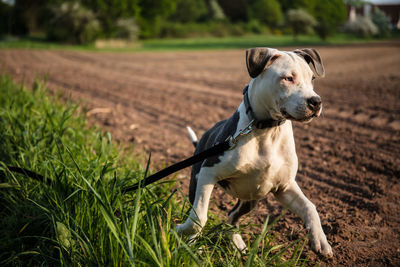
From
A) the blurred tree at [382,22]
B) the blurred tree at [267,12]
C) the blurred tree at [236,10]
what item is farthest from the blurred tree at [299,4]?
the blurred tree at [382,22]

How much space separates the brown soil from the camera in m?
2.88

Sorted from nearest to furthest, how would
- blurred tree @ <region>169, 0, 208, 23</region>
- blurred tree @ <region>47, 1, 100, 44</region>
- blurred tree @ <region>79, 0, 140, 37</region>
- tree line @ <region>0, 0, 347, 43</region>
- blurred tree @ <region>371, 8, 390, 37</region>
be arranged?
blurred tree @ <region>47, 1, 100, 44</region> < tree line @ <region>0, 0, 347, 43</region> < blurred tree @ <region>79, 0, 140, 37</region> < blurred tree @ <region>371, 8, 390, 37</region> < blurred tree @ <region>169, 0, 208, 23</region>

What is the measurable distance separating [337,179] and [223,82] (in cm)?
734

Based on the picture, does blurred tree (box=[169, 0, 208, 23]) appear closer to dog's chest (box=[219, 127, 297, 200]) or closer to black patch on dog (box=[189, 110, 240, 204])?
black patch on dog (box=[189, 110, 240, 204])

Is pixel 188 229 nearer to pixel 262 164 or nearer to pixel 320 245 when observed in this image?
pixel 262 164

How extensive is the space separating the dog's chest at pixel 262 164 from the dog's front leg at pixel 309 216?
9 cm

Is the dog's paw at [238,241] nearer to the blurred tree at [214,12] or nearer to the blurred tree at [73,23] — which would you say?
the blurred tree at [73,23]

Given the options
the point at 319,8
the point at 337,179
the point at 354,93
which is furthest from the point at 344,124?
the point at 319,8

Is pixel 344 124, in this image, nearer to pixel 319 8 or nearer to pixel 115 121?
pixel 115 121

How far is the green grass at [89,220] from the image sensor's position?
6.01ft

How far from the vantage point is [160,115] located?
6824mm

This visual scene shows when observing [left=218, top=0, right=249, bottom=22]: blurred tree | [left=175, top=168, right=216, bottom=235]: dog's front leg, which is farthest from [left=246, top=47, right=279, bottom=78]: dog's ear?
[left=218, top=0, right=249, bottom=22]: blurred tree

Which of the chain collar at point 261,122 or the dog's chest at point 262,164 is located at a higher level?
the chain collar at point 261,122

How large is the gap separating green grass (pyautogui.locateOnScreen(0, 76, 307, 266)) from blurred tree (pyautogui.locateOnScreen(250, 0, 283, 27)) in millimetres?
63602
